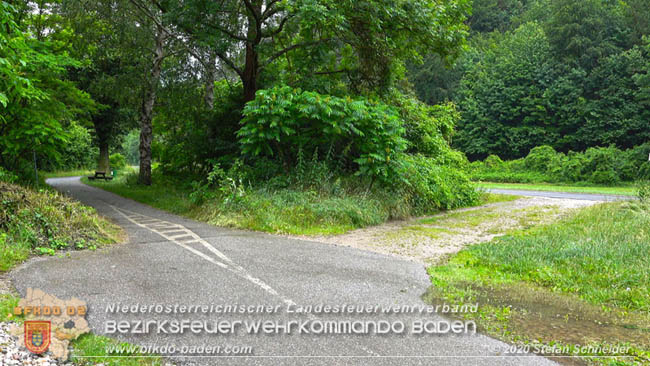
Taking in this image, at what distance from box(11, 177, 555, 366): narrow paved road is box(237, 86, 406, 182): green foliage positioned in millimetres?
3238

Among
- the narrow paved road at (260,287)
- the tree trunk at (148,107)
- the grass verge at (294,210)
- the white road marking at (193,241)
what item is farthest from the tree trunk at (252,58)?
the narrow paved road at (260,287)

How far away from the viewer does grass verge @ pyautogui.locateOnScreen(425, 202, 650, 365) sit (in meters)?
3.68

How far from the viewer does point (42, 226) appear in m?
6.21

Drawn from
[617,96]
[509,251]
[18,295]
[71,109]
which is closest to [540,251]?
[509,251]

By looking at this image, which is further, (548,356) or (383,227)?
(383,227)

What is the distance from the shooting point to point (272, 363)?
121 inches

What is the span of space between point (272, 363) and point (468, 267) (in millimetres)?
3835

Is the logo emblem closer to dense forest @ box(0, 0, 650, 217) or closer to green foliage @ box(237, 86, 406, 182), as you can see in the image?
dense forest @ box(0, 0, 650, 217)

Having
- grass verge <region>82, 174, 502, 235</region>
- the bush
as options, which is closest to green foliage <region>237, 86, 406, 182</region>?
grass verge <region>82, 174, 502, 235</region>

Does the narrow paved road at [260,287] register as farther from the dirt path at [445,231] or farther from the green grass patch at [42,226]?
the dirt path at [445,231]

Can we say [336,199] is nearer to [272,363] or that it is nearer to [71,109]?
[272,363]

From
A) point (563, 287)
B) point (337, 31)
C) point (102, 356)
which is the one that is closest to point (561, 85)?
point (337, 31)

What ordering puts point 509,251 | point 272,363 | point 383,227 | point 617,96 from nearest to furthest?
point 272,363, point 509,251, point 383,227, point 617,96

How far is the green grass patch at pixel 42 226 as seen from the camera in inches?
225
